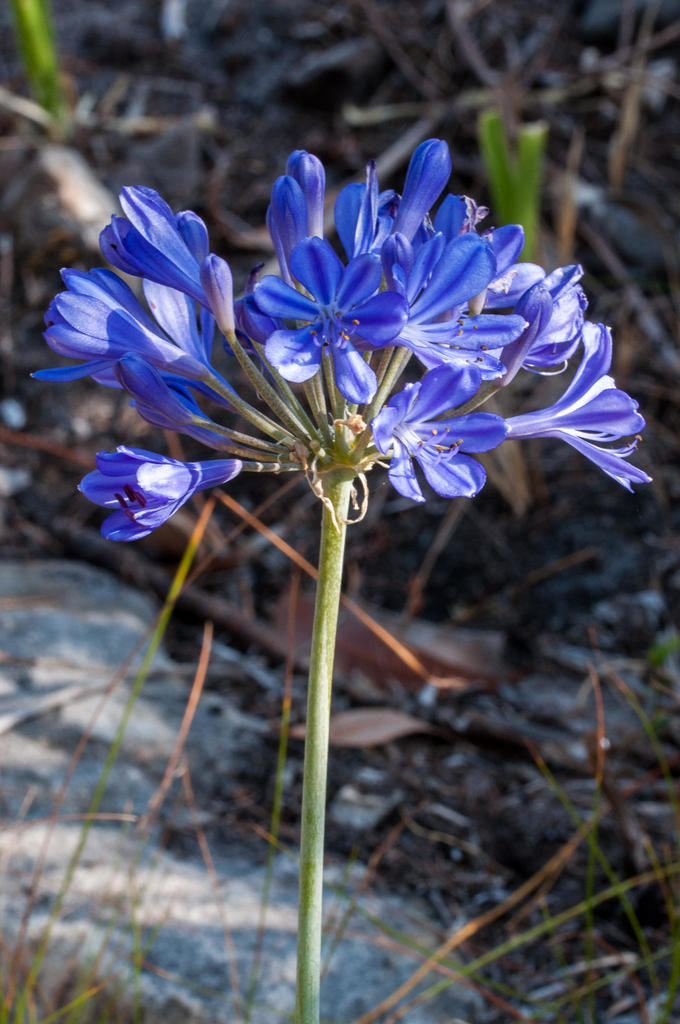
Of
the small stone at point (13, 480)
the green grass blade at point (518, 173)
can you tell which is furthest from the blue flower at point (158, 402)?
the small stone at point (13, 480)

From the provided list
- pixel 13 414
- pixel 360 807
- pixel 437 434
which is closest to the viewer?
pixel 437 434

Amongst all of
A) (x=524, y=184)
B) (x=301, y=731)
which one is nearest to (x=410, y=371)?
(x=524, y=184)

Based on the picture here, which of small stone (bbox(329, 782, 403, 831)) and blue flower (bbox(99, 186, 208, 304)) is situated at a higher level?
blue flower (bbox(99, 186, 208, 304))

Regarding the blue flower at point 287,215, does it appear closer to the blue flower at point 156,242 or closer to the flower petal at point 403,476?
the blue flower at point 156,242

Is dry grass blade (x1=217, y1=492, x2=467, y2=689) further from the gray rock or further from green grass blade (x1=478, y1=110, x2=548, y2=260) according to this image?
green grass blade (x1=478, y1=110, x2=548, y2=260)

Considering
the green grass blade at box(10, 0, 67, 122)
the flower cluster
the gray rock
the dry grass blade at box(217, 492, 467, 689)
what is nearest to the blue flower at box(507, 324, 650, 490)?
the flower cluster

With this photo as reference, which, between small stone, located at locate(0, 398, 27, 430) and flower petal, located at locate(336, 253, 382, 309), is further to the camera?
small stone, located at locate(0, 398, 27, 430)

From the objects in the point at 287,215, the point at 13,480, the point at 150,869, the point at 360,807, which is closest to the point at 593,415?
the point at 287,215

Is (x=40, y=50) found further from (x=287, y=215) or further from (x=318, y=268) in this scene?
(x=318, y=268)

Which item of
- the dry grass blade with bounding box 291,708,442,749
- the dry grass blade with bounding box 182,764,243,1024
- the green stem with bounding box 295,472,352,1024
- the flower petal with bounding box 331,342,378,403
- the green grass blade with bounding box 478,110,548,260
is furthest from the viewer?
the green grass blade with bounding box 478,110,548,260
